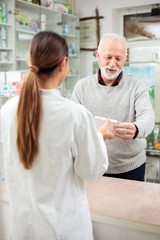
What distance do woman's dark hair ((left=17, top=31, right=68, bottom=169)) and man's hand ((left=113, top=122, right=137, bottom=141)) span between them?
0.72 m

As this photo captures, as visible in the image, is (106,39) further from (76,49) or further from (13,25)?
(76,49)

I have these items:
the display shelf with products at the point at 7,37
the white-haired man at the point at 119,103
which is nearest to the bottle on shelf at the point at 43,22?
the display shelf with products at the point at 7,37

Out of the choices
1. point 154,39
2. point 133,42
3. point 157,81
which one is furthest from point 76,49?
point 157,81

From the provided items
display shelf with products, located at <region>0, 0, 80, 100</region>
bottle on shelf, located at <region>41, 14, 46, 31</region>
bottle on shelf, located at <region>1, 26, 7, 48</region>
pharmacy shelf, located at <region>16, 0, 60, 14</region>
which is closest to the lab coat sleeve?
display shelf with products, located at <region>0, 0, 80, 100</region>

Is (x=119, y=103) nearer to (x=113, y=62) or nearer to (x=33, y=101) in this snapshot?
(x=113, y=62)

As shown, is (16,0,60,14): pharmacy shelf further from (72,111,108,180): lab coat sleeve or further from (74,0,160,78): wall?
(72,111,108,180): lab coat sleeve

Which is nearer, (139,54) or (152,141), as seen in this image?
(152,141)

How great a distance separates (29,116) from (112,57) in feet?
3.57

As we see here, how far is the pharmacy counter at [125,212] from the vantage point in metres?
1.24

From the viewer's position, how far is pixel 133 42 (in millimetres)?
5047


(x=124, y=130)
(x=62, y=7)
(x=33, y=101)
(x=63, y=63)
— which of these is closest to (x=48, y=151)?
(x=33, y=101)

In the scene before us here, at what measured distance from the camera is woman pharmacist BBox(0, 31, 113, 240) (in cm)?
101

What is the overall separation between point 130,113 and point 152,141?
6.35 feet

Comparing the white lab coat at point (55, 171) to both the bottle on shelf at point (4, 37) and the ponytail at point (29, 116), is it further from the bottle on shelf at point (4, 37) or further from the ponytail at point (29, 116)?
the bottle on shelf at point (4, 37)
